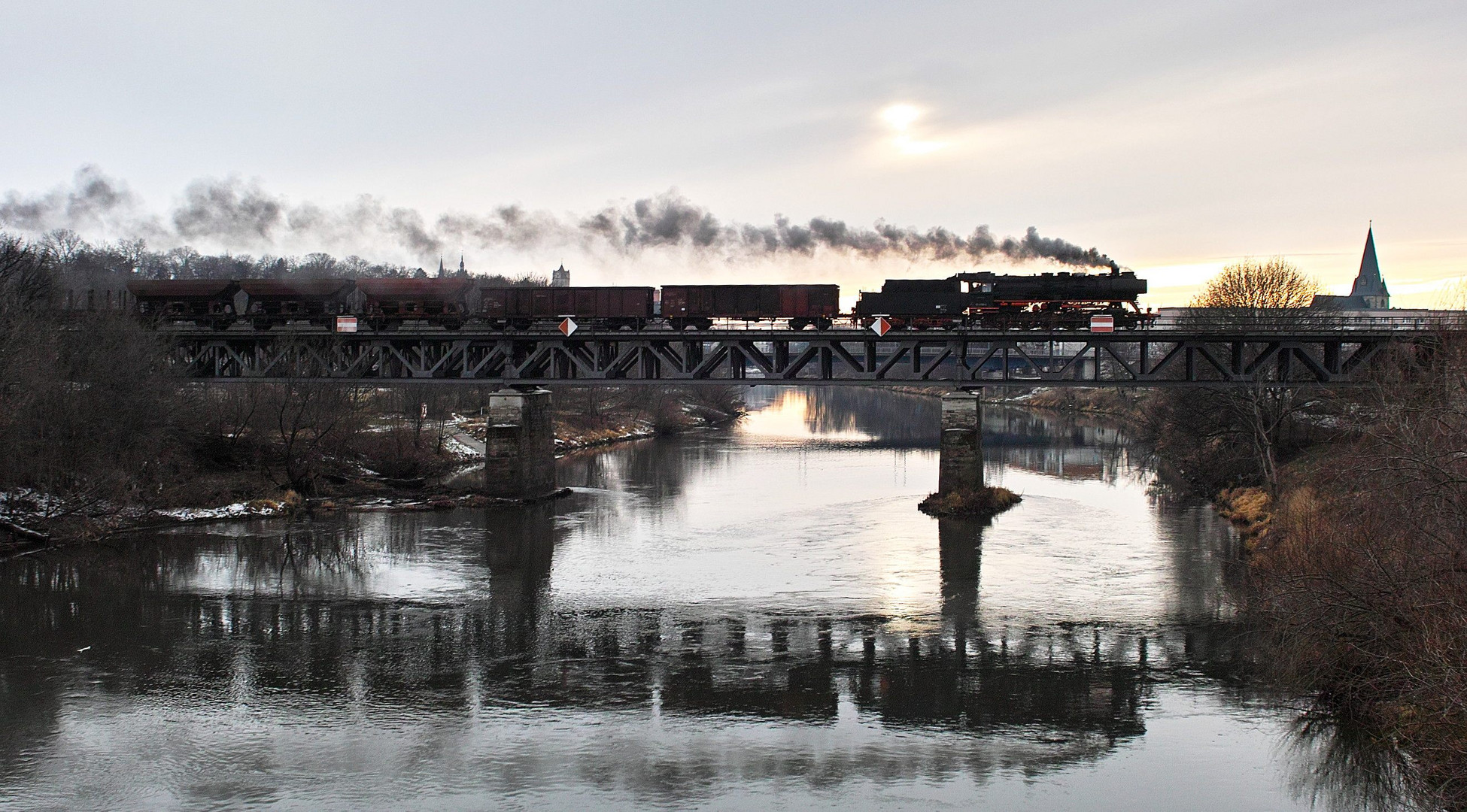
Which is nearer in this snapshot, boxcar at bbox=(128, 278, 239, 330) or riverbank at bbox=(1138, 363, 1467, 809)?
riverbank at bbox=(1138, 363, 1467, 809)

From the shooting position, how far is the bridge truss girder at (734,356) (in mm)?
50312

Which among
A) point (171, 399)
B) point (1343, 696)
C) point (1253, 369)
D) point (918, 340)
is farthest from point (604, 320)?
point (1343, 696)

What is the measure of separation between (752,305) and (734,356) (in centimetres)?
371

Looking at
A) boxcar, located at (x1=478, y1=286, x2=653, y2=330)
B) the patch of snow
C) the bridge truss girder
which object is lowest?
the patch of snow

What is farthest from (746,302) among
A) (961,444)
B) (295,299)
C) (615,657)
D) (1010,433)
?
(1010,433)

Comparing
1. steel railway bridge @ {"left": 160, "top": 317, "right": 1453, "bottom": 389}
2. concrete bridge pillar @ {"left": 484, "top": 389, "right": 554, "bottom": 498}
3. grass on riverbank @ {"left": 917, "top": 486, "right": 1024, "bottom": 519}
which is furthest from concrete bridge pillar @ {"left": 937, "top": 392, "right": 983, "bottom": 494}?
concrete bridge pillar @ {"left": 484, "top": 389, "right": 554, "bottom": 498}

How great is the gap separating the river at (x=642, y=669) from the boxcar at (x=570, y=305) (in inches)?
477

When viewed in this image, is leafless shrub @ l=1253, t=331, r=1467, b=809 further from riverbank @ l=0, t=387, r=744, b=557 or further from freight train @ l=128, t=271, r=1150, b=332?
riverbank @ l=0, t=387, r=744, b=557

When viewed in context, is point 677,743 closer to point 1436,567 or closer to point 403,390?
point 1436,567

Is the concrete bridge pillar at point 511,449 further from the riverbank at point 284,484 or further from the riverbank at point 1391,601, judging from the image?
the riverbank at point 1391,601

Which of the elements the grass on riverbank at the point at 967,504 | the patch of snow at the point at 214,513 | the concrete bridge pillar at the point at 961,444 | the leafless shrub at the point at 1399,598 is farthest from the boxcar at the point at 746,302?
the leafless shrub at the point at 1399,598

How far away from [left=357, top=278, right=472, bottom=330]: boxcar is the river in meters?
14.5

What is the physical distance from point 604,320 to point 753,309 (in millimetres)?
8156

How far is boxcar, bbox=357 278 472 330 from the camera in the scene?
59.3 m
